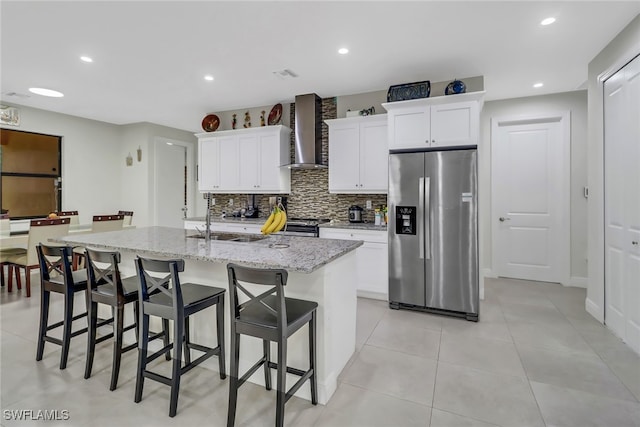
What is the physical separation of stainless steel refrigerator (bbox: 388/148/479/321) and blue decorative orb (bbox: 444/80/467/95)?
2.39 ft

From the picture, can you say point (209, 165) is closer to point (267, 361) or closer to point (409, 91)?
point (409, 91)

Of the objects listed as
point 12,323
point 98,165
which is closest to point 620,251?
point 12,323

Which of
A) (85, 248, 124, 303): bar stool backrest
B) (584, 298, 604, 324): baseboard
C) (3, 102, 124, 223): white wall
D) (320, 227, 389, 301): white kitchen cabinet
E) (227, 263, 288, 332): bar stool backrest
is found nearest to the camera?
(227, 263, 288, 332): bar stool backrest

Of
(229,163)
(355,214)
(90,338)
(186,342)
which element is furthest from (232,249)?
(229,163)

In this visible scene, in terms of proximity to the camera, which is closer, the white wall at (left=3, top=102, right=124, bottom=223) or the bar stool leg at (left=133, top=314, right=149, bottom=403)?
the bar stool leg at (left=133, top=314, right=149, bottom=403)

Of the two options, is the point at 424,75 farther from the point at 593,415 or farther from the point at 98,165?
the point at 98,165

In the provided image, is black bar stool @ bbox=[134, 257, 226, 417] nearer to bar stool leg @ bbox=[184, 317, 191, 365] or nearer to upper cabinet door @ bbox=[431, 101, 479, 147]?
bar stool leg @ bbox=[184, 317, 191, 365]

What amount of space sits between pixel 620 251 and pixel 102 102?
6702 millimetres

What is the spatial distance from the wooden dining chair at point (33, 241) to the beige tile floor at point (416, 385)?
1.03 metres

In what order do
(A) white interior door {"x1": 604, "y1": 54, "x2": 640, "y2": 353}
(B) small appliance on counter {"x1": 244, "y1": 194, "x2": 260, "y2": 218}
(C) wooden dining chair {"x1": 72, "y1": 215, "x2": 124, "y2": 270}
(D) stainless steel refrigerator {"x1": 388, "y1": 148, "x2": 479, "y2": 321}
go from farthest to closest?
1. (B) small appliance on counter {"x1": 244, "y1": 194, "x2": 260, "y2": 218}
2. (C) wooden dining chair {"x1": 72, "y1": 215, "x2": 124, "y2": 270}
3. (D) stainless steel refrigerator {"x1": 388, "y1": 148, "x2": 479, "y2": 321}
4. (A) white interior door {"x1": 604, "y1": 54, "x2": 640, "y2": 353}

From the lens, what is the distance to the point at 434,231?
347 centimetres

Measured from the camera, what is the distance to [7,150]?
5.03 meters

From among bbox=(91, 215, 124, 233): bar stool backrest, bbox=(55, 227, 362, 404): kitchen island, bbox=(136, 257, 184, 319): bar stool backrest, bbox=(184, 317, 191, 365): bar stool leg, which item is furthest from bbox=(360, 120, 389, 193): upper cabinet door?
bbox=(91, 215, 124, 233): bar stool backrest

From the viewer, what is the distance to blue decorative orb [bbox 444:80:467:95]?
11.6ft
